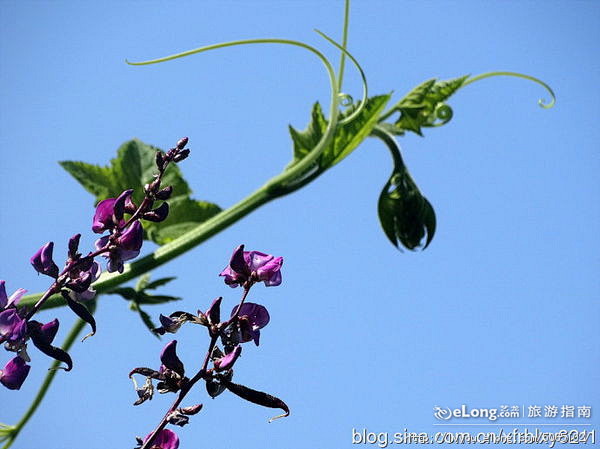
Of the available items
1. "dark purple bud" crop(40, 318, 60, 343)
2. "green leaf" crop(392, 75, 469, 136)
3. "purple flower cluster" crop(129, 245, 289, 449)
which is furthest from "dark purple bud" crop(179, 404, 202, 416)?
"green leaf" crop(392, 75, 469, 136)

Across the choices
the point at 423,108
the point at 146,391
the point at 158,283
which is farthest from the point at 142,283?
the point at 146,391

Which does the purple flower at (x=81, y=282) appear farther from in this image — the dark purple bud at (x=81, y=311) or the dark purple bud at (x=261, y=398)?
the dark purple bud at (x=261, y=398)

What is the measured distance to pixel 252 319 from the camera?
1.80 feet

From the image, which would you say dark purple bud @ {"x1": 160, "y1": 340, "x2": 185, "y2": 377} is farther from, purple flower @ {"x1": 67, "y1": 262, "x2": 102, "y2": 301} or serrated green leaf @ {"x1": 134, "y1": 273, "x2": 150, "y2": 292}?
serrated green leaf @ {"x1": 134, "y1": 273, "x2": 150, "y2": 292}

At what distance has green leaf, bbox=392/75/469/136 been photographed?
1.26 m

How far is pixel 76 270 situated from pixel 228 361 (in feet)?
0.44

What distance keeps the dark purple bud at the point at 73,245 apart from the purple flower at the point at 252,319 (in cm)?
12

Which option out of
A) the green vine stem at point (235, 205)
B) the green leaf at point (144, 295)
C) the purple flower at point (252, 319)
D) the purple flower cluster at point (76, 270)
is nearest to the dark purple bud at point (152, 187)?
the purple flower cluster at point (76, 270)

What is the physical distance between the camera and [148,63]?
3.18 ft

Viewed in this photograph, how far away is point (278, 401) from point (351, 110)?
0.79m

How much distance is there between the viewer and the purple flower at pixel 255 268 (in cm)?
56

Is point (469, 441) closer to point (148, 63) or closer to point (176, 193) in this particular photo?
point (176, 193)

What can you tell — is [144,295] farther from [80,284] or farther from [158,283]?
[80,284]

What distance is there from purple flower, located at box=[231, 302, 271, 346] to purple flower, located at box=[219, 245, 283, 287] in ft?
0.07
